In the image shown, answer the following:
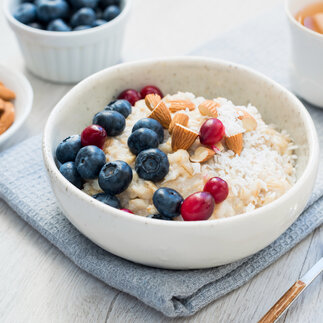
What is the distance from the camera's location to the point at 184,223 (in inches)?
38.6

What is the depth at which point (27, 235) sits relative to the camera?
127cm

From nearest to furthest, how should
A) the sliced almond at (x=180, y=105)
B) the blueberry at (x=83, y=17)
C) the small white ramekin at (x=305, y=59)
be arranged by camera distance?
the sliced almond at (x=180, y=105), the small white ramekin at (x=305, y=59), the blueberry at (x=83, y=17)

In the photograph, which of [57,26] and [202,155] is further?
[57,26]

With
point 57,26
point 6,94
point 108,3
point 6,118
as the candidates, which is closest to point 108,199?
point 6,118

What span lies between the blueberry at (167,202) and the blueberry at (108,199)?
9cm

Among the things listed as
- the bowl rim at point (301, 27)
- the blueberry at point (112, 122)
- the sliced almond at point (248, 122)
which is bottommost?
the blueberry at point (112, 122)

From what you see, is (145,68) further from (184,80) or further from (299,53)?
(299,53)

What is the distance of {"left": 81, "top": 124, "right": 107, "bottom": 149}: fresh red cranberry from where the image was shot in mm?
1195

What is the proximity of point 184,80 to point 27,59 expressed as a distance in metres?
0.64

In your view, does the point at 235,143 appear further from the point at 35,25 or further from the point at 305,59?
the point at 35,25

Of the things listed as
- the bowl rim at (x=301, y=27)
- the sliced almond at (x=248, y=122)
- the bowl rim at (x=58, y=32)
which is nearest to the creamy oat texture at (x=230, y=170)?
the sliced almond at (x=248, y=122)

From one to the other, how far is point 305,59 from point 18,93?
903 mm

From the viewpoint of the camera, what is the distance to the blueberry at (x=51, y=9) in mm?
1750

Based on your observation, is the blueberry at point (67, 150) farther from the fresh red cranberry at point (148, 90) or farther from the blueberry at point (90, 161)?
the fresh red cranberry at point (148, 90)
